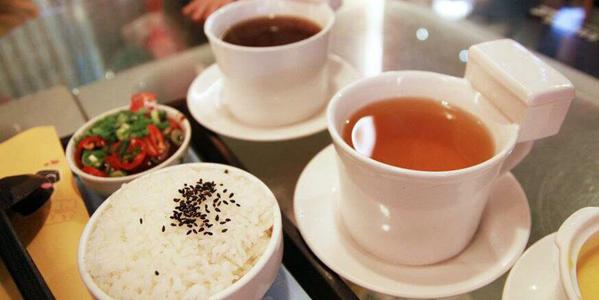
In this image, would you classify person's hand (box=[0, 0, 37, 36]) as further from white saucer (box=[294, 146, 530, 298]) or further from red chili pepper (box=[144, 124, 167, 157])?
white saucer (box=[294, 146, 530, 298])

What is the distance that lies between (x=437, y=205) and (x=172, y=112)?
778 millimetres

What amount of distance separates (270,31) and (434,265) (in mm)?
795

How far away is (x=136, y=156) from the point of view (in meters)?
1.17

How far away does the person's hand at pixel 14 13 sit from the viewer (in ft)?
5.16

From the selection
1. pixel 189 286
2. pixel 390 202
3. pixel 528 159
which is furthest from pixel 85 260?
pixel 528 159

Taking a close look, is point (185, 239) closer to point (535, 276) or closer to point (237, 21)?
point (535, 276)

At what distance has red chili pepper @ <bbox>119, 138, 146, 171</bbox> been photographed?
1155 millimetres

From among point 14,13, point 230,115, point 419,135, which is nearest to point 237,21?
point 230,115

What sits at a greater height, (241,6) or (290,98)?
(241,6)

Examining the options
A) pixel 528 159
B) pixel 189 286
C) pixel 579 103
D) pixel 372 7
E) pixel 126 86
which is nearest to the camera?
pixel 189 286

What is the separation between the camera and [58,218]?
3.43 ft

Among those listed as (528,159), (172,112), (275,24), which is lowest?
(528,159)

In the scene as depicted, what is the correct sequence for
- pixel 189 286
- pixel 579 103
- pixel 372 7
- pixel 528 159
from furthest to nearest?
pixel 372 7, pixel 579 103, pixel 528 159, pixel 189 286

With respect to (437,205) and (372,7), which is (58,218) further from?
(372,7)
